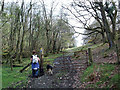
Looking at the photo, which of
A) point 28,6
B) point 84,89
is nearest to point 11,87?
point 84,89

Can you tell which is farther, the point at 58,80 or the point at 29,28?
the point at 29,28

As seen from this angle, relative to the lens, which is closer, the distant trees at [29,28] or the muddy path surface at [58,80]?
the muddy path surface at [58,80]

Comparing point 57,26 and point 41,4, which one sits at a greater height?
point 41,4

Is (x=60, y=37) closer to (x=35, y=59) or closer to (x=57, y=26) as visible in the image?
(x=57, y=26)

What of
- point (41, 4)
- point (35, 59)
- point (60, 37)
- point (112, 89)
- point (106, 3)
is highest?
point (41, 4)

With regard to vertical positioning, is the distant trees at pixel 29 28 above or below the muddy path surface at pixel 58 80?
above

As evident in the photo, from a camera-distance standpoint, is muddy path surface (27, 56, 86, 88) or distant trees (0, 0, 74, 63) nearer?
muddy path surface (27, 56, 86, 88)

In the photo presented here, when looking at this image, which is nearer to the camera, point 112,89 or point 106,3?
point 112,89

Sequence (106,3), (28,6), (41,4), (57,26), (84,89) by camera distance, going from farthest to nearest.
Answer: (57,26) → (41,4) → (28,6) → (106,3) → (84,89)

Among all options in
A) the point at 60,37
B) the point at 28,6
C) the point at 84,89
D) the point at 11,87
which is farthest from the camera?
the point at 60,37

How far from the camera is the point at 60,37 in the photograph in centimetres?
3628

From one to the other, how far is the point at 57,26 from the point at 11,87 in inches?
1044

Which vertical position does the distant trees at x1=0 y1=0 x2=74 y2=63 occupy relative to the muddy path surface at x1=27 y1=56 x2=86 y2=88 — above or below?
above

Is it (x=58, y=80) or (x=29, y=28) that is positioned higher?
(x=29, y=28)
